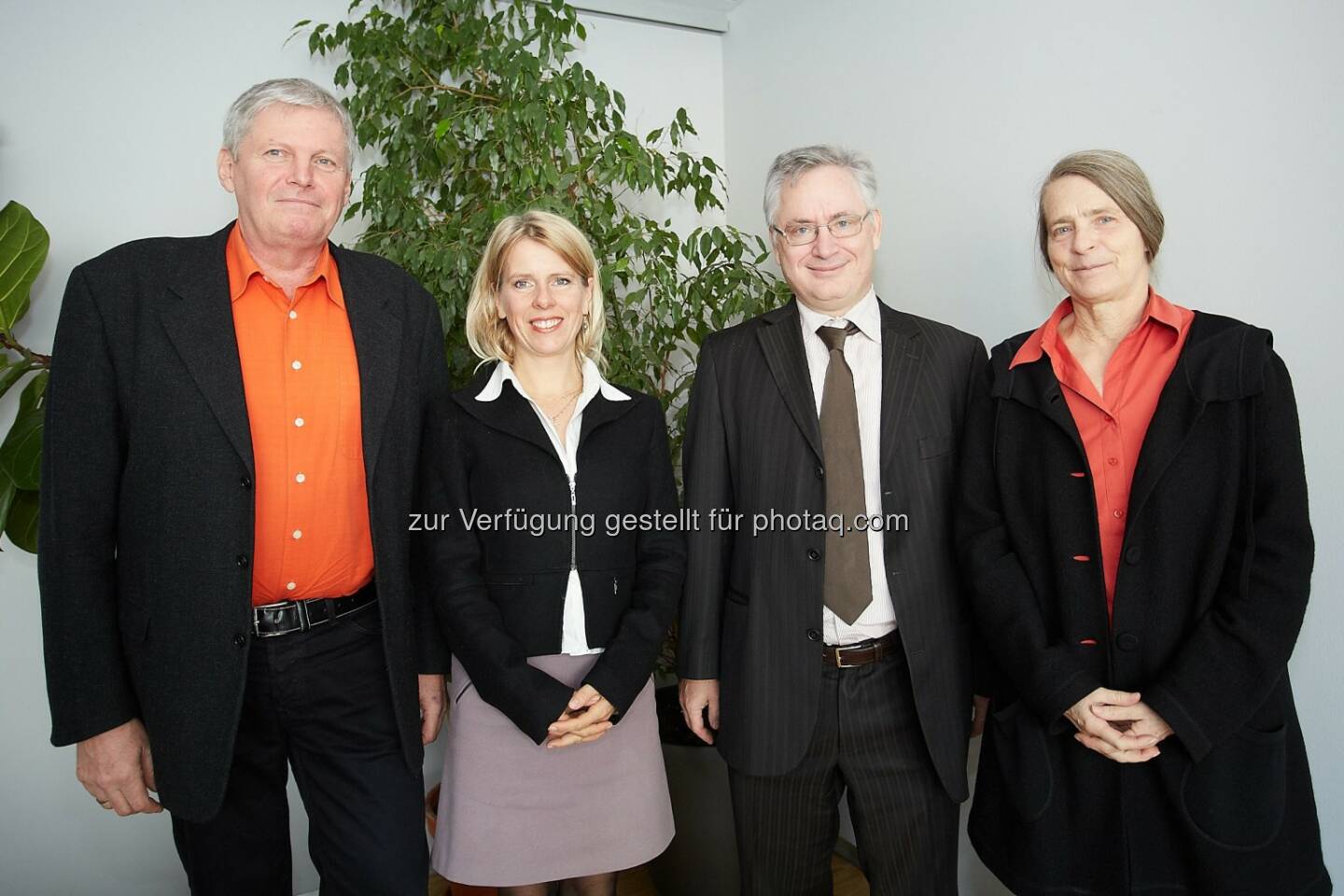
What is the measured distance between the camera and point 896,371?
5.85 ft

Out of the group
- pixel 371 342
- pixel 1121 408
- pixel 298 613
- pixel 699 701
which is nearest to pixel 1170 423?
pixel 1121 408

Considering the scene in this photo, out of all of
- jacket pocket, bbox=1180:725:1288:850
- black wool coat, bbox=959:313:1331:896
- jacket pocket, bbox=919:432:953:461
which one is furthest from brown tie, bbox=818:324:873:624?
jacket pocket, bbox=1180:725:1288:850

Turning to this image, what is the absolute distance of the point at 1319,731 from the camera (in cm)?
178

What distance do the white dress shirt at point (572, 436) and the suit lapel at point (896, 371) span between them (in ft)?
1.73

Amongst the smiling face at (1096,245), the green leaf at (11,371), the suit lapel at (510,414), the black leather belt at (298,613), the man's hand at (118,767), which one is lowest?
the man's hand at (118,767)

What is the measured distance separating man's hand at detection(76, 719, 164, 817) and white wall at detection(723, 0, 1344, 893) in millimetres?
2074

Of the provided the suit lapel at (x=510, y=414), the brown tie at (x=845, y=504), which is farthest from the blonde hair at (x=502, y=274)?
the brown tie at (x=845, y=504)

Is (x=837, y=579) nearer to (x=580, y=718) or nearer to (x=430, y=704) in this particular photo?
(x=580, y=718)

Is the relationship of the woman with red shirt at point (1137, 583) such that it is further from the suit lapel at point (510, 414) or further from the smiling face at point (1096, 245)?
the suit lapel at point (510, 414)

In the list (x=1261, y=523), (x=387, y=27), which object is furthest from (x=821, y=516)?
(x=387, y=27)

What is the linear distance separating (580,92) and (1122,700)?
6.49 feet

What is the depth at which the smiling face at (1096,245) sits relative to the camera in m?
1.50

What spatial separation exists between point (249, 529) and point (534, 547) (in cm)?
51

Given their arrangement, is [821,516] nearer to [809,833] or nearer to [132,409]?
[809,833]
